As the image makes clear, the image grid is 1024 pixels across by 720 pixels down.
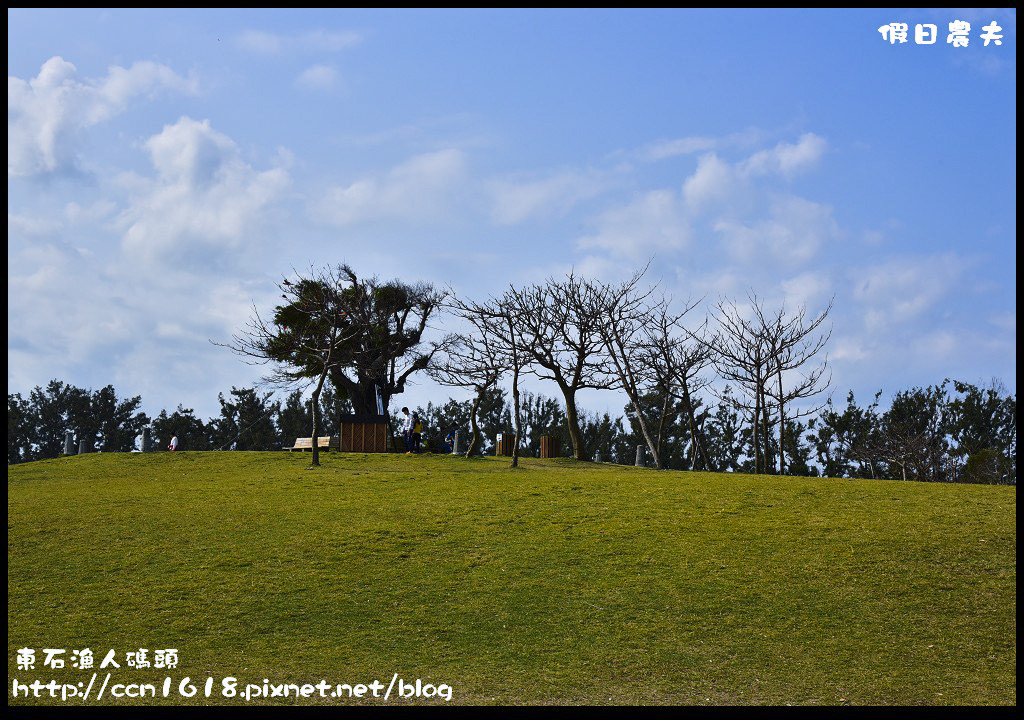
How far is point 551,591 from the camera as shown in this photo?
40.4 ft

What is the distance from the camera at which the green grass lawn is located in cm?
995

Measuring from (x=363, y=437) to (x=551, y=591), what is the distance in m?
21.6

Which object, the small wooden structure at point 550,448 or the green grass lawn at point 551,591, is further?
the small wooden structure at point 550,448

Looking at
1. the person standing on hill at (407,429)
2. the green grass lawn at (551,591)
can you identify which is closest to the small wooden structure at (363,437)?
the person standing on hill at (407,429)

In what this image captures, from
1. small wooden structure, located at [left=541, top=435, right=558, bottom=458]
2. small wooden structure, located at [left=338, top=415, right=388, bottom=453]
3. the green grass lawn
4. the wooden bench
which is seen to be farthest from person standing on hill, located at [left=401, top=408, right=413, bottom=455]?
the green grass lawn

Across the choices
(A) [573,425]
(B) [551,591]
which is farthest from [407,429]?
(B) [551,591]

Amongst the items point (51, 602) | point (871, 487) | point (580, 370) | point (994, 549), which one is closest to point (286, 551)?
point (51, 602)

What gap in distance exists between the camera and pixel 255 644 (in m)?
10.8

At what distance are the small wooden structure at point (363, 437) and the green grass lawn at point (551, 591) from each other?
44.5 feet

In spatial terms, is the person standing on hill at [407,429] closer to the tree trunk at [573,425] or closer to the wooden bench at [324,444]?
the wooden bench at [324,444]

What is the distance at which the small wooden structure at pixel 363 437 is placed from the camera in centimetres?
3301

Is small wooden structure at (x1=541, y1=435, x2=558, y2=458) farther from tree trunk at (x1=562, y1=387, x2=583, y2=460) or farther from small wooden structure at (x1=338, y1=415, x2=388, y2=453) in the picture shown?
small wooden structure at (x1=338, y1=415, x2=388, y2=453)

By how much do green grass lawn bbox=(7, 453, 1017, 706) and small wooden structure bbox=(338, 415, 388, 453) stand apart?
13.6m

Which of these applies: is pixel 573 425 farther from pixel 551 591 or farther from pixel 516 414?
pixel 551 591
